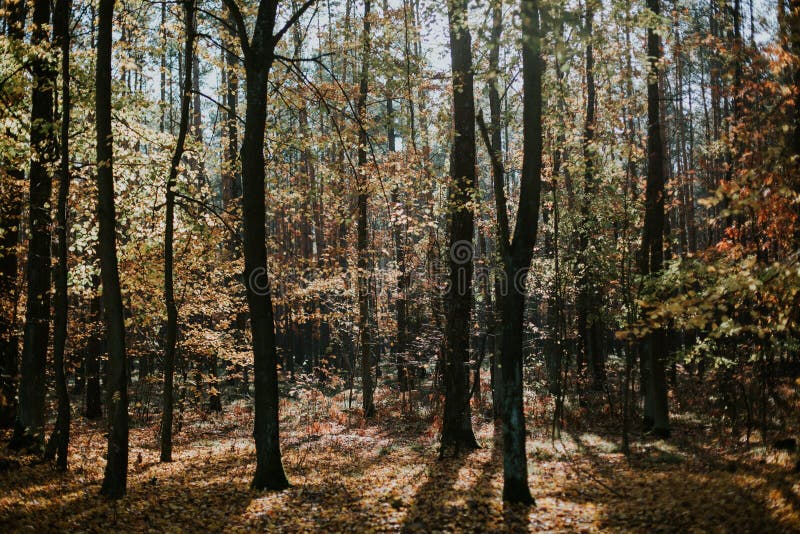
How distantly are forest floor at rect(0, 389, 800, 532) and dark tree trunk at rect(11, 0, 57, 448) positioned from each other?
958 millimetres

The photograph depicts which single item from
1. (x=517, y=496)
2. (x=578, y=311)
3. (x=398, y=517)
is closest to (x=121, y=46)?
(x=398, y=517)

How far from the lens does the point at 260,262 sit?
7840 millimetres

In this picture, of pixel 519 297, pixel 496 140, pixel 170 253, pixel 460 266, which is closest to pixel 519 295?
pixel 519 297

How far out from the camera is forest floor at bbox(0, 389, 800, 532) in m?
6.39

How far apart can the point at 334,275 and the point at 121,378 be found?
9.45 metres

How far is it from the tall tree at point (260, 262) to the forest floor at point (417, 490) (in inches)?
24.5

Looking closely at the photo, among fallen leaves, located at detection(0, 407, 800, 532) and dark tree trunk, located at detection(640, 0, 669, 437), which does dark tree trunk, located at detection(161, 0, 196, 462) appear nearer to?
fallen leaves, located at detection(0, 407, 800, 532)

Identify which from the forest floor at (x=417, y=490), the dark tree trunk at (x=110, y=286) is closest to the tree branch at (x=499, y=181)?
the forest floor at (x=417, y=490)

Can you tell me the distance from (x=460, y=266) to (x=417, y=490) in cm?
423

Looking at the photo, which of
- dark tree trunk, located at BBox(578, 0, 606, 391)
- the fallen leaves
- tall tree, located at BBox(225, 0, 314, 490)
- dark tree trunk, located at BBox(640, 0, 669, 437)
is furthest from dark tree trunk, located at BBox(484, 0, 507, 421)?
dark tree trunk, located at BBox(640, 0, 669, 437)

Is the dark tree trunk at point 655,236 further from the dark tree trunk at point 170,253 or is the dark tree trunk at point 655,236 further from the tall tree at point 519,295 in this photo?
the dark tree trunk at point 170,253

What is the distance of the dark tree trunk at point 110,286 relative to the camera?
Result: 7.44 meters

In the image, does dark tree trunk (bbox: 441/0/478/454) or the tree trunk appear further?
dark tree trunk (bbox: 441/0/478/454)

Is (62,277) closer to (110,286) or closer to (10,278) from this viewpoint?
(110,286)
